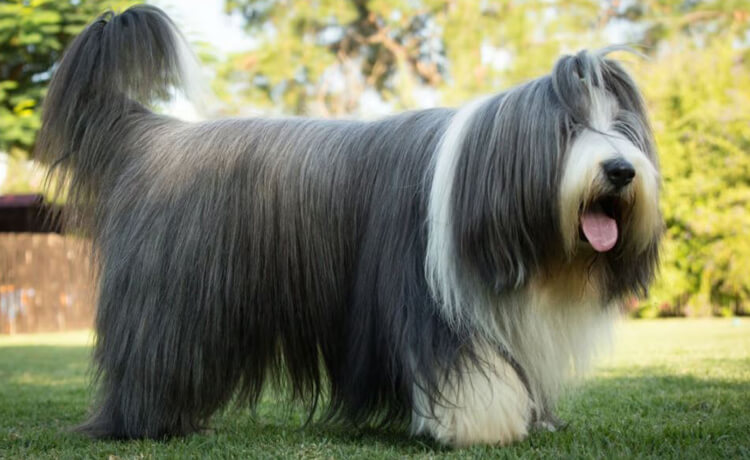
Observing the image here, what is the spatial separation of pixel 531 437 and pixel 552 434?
0.12 meters

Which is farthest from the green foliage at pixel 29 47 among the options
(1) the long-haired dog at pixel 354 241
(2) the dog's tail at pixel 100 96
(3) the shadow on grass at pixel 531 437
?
(1) the long-haired dog at pixel 354 241

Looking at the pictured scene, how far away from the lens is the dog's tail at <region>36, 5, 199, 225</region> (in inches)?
166

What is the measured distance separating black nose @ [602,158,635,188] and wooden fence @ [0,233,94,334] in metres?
13.7

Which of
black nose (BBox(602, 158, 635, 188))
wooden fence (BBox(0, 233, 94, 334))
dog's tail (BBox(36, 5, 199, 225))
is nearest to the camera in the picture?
black nose (BBox(602, 158, 635, 188))

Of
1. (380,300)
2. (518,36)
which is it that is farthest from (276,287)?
(518,36)

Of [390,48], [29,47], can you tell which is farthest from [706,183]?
[390,48]

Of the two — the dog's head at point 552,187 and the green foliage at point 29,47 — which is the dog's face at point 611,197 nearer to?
the dog's head at point 552,187

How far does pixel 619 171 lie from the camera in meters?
2.99

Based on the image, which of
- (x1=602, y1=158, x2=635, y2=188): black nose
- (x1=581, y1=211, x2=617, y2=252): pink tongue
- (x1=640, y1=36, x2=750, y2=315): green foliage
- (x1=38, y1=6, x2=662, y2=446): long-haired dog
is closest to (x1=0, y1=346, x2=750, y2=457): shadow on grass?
(x1=38, y1=6, x2=662, y2=446): long-haired dog

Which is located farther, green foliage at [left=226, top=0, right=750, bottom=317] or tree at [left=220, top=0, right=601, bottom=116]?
tree at [left=220, top=0, right=601, bottom=116]

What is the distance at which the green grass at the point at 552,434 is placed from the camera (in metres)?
3.25

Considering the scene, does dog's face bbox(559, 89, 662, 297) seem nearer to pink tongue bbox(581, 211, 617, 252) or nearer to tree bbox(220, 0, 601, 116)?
pink tongue bbox(581, 211, 617, 252)

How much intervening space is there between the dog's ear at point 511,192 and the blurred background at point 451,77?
4505 mm

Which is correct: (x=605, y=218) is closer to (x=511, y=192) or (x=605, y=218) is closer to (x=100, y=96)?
(x=511, y=192)
